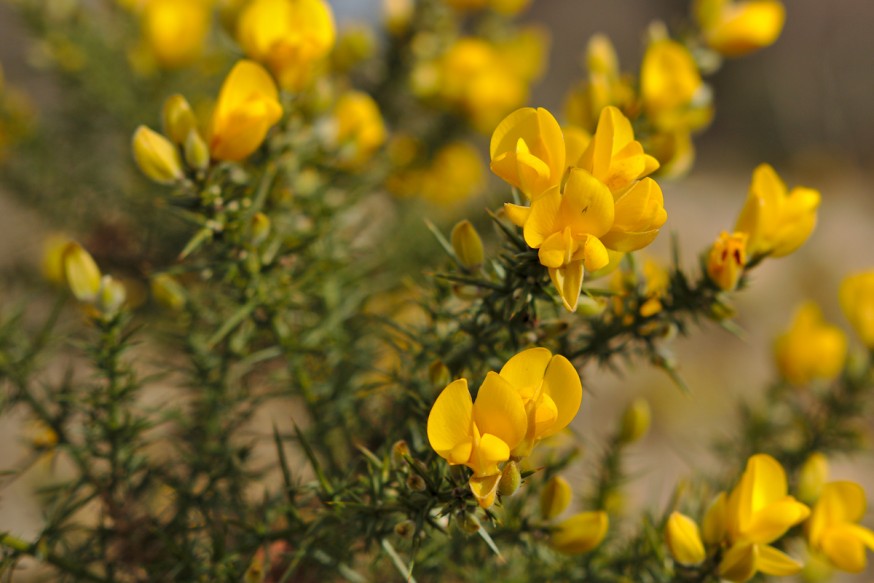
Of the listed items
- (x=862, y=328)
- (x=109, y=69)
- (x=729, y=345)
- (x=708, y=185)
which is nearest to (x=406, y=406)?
(x=862, y=328)

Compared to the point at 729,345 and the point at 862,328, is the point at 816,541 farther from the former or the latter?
the point at 729,345

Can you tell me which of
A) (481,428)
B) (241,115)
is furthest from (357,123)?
(481,428)

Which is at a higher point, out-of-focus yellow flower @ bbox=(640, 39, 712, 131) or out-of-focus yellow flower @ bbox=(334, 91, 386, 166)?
out-of-focus yellow flower @ bbox=(334, 91, 386, 166)

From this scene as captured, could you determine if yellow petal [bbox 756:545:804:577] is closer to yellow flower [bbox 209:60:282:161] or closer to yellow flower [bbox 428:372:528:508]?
yellow flower [bbox 428:372:528:508]

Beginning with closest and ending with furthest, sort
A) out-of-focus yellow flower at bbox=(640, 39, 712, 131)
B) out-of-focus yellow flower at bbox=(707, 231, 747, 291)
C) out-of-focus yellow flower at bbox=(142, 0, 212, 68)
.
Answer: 1. out-of-focus yellow flower at bbox=(707, 231, 747, 291)
2. out-of-focus yellow flower at bbox=(640, 39, 712, 131)
3. out-of-focus yellow flower at bbox=(142, 0, 212, 68)

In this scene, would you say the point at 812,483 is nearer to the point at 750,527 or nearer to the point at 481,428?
the point at 750,527

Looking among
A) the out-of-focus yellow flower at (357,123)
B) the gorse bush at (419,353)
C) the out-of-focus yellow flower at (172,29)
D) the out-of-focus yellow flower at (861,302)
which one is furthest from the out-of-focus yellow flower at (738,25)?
the out-of-focus yellow flower at (172,29)

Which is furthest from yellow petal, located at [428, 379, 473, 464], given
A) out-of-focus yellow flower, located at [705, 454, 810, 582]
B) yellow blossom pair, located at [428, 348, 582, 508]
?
out-of-focus yellow flower, located at [705, 454, 810, 582]
